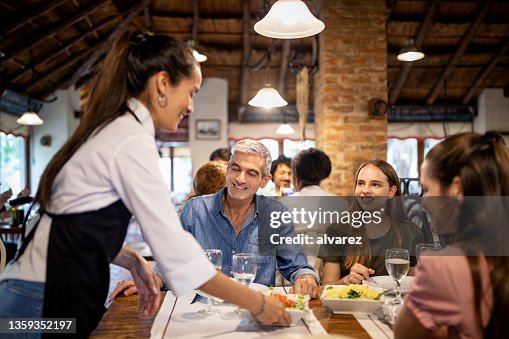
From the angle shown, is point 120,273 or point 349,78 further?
point 120,273

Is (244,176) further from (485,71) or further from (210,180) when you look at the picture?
(485,71)

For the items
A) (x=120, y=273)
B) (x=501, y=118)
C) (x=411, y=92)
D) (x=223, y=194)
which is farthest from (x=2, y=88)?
(x=501, y=118)

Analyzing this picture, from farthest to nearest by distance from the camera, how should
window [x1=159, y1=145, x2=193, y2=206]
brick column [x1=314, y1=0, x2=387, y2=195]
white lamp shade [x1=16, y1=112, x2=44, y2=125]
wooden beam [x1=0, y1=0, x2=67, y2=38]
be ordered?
window [x1=159, y1=145, x2=193, y2=206]
white lamp shade [x1=16, y1=112, x2=44, y2=125]
wooden beam [x1=0, y1=0, x2=67, y2=38]
brick column [x1=314, y1=0, x2=387, y2=195]

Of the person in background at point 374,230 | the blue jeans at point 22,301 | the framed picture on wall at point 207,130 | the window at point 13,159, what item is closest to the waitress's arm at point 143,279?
the blue jeans at point 22,301

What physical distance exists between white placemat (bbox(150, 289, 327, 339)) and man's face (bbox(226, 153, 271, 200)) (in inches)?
26.6

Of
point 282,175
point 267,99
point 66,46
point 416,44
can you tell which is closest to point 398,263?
point 267,99

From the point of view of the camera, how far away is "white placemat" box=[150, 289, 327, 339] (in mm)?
1331

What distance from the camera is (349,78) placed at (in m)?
5.20

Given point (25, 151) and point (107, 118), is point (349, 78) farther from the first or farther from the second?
point (25, 151)

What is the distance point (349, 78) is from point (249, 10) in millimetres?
3174

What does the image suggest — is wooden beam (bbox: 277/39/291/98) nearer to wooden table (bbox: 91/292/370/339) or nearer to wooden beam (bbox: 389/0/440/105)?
wooden beam (bbox: 389/0/440/105)

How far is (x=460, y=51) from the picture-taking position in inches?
356

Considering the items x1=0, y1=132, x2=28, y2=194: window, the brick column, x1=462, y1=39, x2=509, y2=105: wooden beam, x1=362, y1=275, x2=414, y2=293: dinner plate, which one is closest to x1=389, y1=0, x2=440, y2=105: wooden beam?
the brick column

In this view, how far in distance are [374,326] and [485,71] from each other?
9.91m
